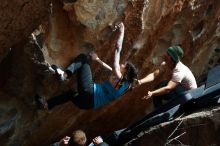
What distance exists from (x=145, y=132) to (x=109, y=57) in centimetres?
132

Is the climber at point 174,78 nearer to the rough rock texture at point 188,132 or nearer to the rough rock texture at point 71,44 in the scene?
the rough rock texture at point 188,132

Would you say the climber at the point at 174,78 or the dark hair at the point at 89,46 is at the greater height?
the dark hair at the point at 89,46

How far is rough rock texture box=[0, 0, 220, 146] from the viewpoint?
7566 mm

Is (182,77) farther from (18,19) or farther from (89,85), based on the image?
(18,19)

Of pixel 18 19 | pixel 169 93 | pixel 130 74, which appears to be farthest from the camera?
pixel 169 93

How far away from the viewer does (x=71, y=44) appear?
798 cm

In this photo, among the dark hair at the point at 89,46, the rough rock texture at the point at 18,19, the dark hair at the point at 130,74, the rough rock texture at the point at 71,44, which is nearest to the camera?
the rough rock texture at the point at 18,19

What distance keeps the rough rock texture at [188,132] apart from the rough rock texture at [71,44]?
52.7 inches

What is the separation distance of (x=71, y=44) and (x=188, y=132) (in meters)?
2.07

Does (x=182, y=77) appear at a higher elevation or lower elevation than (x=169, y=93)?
higher

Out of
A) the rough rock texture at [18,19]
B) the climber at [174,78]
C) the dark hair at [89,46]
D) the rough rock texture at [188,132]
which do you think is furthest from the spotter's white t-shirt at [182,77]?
the rough rock texture at [18,19]

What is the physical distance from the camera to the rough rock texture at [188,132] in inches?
293

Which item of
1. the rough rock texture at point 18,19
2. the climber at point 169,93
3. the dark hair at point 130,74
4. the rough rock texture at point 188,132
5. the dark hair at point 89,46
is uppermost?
the rough rock texture at point 18,19

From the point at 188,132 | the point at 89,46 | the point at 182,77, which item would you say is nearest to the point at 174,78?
the point at 182,77
